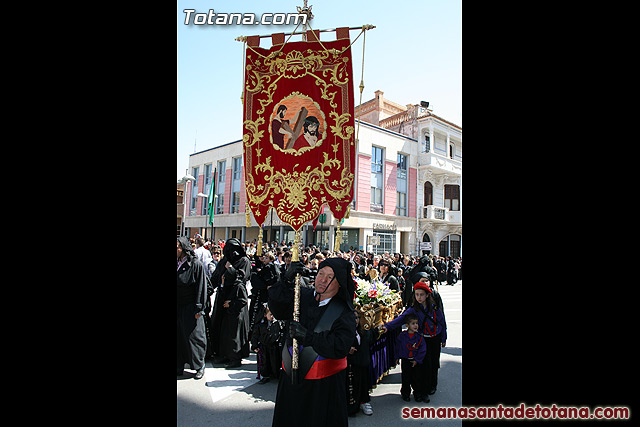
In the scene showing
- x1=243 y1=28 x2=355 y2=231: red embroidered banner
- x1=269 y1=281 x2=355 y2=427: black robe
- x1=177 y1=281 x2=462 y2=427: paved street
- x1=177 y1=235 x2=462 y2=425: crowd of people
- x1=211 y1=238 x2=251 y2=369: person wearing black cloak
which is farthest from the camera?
x1=211 y1=238 x2=251 y2=369: person wearing black cloak

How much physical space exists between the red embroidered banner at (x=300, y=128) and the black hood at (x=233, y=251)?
5.15 ft

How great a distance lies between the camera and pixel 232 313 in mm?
6195

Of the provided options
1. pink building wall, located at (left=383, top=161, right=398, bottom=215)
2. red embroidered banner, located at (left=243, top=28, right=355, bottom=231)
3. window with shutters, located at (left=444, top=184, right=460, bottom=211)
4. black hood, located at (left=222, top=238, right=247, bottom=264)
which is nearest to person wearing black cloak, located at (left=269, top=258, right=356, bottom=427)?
red embroidered banner, located at (left=243, top=28, right=355, bottom=231)

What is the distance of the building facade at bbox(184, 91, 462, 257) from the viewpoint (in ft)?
82.6

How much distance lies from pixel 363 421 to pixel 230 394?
186 cm

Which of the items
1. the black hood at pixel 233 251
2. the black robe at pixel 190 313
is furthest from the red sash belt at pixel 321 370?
the black hood at pixel 233 251

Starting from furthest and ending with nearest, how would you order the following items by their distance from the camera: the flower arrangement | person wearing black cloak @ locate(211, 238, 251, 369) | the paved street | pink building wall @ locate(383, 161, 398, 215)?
1. pink building wall @ locate(383, 161, 398, 215)
2. person wearing black cloak @ locate(211, 238, 251, 369)
3. the flower arrangement
4. the paved street

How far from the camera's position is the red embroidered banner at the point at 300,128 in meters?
4.84

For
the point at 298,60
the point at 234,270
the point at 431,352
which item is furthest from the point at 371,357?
the point at 298,60

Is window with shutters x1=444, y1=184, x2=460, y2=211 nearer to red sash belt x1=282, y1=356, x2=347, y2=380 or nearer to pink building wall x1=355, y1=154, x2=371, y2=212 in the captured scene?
pink building wall x1=355, y1=154, x2=371, y2=212

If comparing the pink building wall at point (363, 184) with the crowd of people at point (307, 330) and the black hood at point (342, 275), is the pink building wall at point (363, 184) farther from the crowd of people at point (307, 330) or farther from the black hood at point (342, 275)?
the black hood at point (342, 275)

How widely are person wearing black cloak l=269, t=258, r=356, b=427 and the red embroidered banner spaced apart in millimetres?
1680

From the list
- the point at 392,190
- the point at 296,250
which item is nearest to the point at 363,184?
A: the point at 392,190
